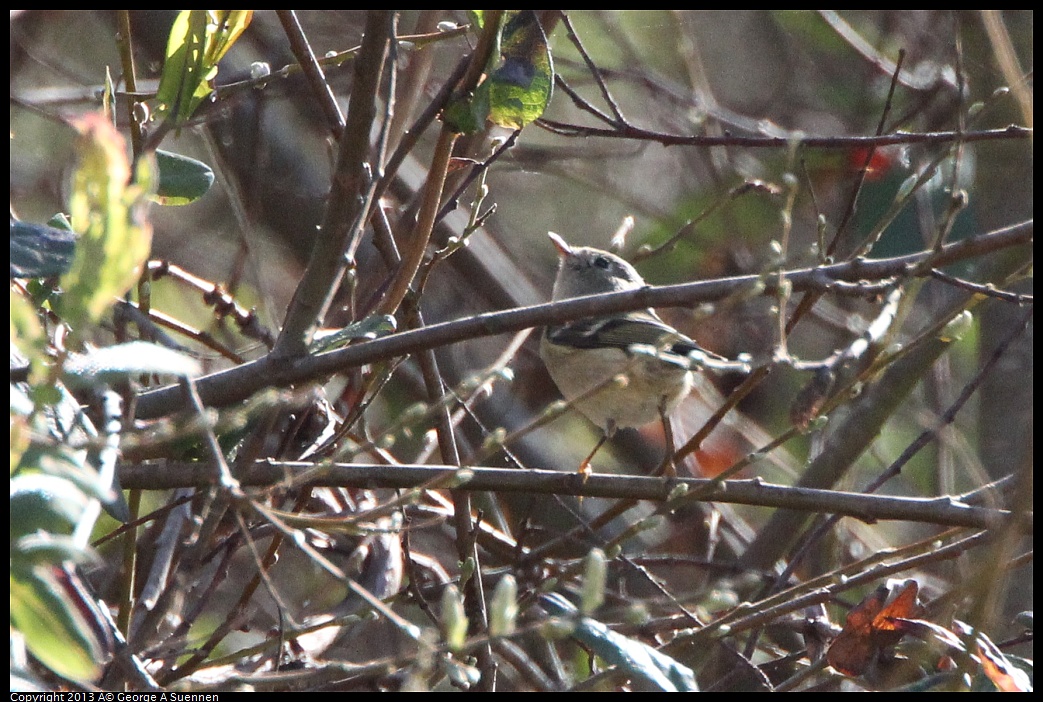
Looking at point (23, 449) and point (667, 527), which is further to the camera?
point (667, 527)

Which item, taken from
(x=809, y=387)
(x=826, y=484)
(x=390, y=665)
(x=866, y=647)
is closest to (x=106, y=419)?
(x=390, y=665)

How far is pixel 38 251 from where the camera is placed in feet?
3.94

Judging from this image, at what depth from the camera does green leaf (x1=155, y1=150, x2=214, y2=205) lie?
172 centimetres

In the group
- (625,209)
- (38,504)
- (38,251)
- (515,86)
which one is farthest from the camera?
(625,209)

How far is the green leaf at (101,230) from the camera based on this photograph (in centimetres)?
76

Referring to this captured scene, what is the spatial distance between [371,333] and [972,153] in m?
2.77

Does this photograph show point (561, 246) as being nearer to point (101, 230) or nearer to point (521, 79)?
point (521, 79)

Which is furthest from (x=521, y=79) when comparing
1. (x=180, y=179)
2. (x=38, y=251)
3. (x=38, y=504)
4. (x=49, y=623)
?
(x=49, y=623)

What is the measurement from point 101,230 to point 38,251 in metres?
0.50

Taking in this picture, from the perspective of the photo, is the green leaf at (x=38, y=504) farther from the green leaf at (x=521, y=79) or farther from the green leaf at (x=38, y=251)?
the green leaf at (x=521, y=79)

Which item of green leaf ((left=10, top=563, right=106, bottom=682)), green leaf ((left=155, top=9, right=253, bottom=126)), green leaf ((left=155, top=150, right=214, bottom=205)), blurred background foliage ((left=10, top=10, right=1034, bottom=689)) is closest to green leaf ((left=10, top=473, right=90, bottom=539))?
green leaf ((left=10, top=563, right=106, bottom=682))

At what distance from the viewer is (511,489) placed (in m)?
1.61

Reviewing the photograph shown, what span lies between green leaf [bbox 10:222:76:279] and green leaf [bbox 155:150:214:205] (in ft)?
1.60
